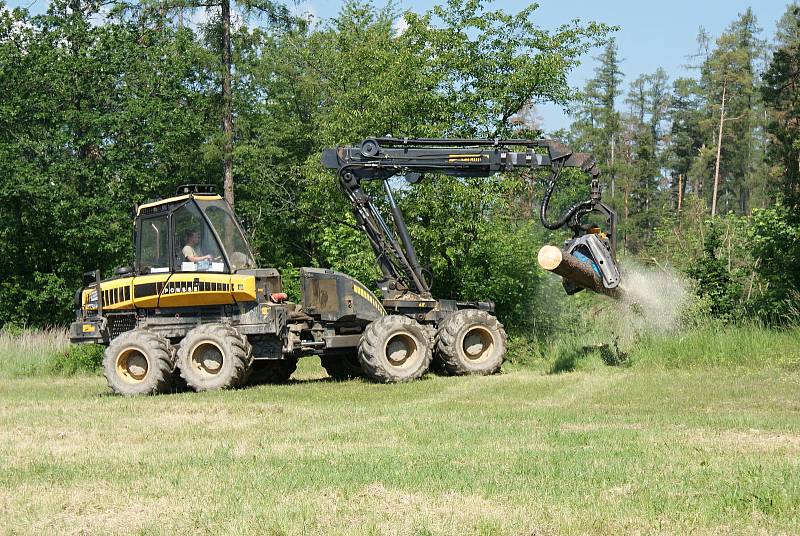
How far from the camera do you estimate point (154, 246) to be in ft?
54.5

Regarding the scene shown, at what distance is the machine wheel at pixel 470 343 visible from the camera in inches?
681

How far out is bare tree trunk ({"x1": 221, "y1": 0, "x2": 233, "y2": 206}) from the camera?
29.5 metres

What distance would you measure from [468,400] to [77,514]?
278 inches

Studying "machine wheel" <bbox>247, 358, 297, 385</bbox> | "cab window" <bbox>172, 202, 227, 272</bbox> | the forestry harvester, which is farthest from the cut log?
"machine wheel" <bbox>247, 358, 297, 385</bbox>

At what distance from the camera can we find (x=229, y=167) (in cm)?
3070

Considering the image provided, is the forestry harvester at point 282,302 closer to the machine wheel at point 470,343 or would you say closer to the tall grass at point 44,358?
the machine wheel at point 470,343

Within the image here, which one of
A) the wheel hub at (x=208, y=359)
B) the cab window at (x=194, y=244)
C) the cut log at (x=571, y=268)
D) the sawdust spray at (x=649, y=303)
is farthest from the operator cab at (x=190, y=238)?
the sawdust spray at (x=649, y=303)

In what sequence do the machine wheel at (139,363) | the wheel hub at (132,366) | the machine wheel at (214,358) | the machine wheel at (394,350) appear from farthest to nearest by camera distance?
1. the machine wheel at (394,350)
2. the wheel hub at (132,366)
3. the machine wheel at (139,363)
4. the machine wheel at (214,358)

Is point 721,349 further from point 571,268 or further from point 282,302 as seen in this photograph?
point 282,302

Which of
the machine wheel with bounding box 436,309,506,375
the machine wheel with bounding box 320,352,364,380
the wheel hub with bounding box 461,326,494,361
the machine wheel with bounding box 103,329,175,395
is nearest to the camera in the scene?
the machine wheel with bounding box 103,329,175,395

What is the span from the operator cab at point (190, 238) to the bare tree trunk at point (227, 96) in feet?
42.6

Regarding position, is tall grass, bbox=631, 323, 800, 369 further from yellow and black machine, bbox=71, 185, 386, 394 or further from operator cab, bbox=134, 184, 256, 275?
operator cab, bbox=134, 184, 256, 275

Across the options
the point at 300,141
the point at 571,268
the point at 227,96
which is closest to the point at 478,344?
the point at 571,268

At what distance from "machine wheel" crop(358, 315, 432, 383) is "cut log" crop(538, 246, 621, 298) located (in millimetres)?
2490
